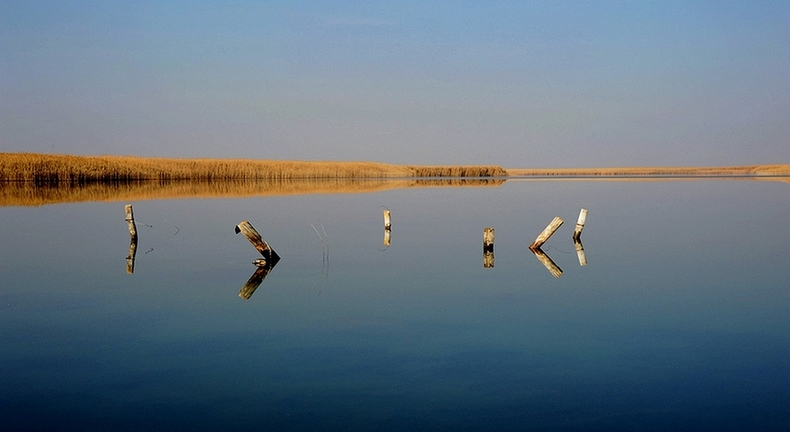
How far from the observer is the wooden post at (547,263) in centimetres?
1264

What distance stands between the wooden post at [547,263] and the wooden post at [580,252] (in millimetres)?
592

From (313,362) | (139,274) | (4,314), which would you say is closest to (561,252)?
(139,274)

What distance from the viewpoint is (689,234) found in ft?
63.5

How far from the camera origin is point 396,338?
7730 mm

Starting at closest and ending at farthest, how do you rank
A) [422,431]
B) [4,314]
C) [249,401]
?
[422,431], [249,401], [4,314]

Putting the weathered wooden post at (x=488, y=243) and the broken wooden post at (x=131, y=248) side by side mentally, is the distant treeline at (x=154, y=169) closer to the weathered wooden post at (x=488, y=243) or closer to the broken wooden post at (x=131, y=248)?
the broken wooden post at (x=131, y=248)

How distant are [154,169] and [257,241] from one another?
5181 cm

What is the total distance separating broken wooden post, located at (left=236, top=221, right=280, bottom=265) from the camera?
13.3 metres

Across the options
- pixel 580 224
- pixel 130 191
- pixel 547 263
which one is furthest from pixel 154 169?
pixel 547 263

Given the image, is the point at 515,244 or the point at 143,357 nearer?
the point at 143,357

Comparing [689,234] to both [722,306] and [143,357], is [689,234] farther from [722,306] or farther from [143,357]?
[143,357]

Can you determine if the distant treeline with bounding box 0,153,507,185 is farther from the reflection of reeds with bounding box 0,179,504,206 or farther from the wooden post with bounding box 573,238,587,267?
the wooden post with bounding box 573,238,587,267

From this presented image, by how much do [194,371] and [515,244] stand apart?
11.7 metres

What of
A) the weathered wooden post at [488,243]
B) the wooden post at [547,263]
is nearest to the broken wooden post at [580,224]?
the wooden post at [547,263]
